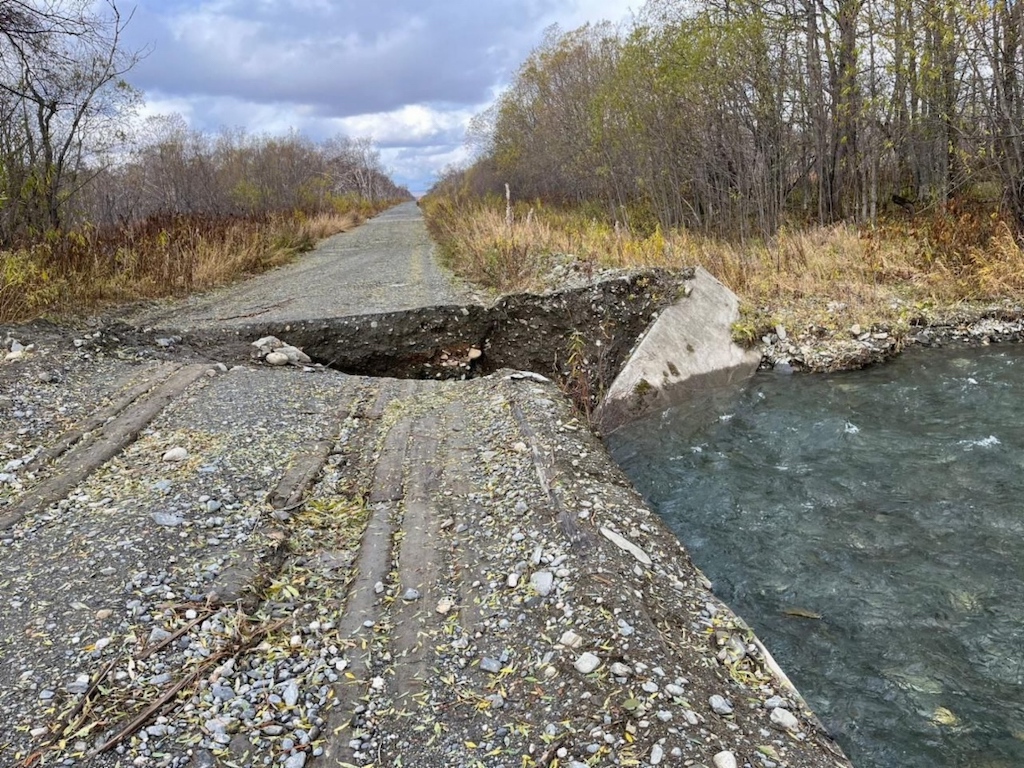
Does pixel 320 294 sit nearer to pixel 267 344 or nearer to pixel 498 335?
pixel 267 344

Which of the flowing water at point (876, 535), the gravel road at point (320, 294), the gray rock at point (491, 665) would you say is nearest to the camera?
the gray rock at point (491, 665)

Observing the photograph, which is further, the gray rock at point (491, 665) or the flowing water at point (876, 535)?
the flowing water at point (876, 535)

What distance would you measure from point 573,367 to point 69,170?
888cm

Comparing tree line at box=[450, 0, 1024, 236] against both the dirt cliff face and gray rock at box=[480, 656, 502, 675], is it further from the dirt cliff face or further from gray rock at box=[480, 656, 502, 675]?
gray rock at box=[480, 656, 502, 675]

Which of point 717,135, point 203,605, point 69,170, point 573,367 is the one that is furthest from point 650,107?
point 203,605

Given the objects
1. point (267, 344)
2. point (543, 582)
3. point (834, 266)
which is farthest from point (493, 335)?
point (834, 266)

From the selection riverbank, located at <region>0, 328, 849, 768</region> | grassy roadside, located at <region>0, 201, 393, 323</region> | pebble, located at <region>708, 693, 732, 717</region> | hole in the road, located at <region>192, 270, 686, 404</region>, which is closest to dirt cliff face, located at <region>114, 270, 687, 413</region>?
hole in the road, located at <region>192, 270, 686, 404</region>

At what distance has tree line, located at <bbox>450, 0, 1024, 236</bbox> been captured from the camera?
935cm

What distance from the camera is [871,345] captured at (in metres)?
7.96

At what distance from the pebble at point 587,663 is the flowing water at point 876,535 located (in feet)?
3.75

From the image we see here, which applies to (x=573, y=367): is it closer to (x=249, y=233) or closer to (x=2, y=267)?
(x=2, y=267)

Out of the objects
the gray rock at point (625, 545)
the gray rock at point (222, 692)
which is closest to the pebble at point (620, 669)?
the gray rock at point (625, 545)

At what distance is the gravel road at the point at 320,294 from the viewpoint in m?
7.52

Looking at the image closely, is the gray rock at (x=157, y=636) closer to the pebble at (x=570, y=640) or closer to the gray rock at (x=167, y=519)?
the gray rock at (x=167, y=519)
